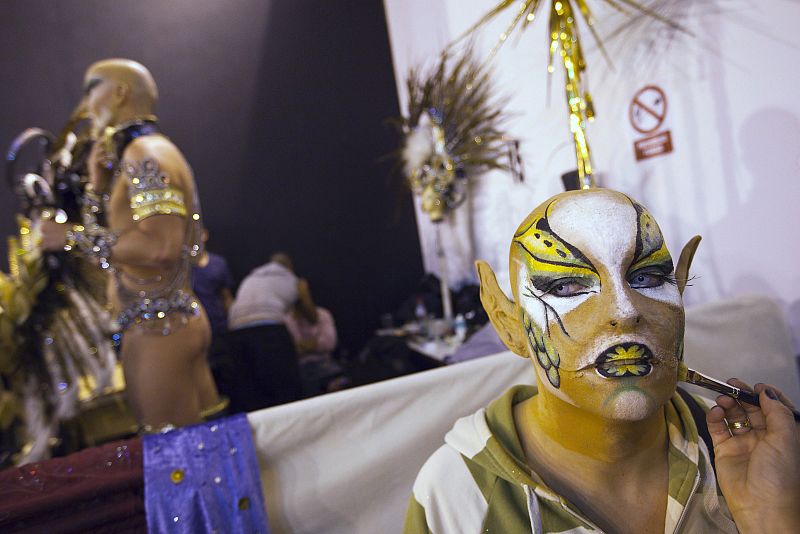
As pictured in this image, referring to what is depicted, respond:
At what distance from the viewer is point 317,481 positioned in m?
1.13

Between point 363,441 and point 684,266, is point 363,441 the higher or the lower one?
the lower one

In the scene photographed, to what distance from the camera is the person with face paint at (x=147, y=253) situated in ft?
5.05

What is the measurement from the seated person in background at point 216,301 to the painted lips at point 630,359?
1.98 meters

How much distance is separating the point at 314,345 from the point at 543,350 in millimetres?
2590

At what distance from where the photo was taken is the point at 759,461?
69cm

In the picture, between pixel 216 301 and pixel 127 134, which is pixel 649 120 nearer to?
pixel 127 134

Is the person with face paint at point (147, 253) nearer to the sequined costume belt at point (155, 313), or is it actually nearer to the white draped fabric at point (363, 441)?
the sequined costume belt at point (155, 313)

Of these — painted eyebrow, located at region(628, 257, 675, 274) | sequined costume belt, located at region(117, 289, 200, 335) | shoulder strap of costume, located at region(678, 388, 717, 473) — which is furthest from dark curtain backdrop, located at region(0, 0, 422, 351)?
painted eyebrow, located at region(628, 257, 675, 274)

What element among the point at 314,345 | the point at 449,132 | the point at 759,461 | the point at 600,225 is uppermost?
the point at 449,132

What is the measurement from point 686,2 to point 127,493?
183 centimetres

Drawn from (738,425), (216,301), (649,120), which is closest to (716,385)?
(738,425)

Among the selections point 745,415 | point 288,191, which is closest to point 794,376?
point 745,415

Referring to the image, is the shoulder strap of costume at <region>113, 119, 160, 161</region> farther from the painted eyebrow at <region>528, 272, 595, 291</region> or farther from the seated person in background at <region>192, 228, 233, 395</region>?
the painted eyebrow at <region>528, 272, 595, 291</region>

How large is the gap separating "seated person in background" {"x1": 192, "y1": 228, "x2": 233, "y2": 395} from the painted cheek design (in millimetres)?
1867
